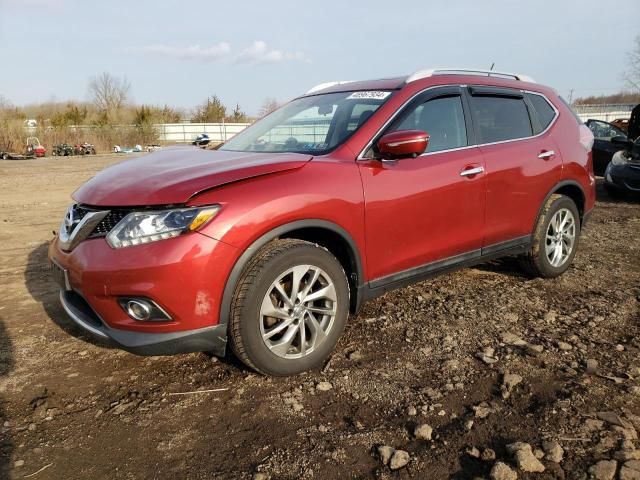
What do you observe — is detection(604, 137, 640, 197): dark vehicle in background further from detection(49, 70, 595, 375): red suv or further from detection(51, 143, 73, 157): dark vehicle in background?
detection(51, 143, 73, 157): dark vehicle in background

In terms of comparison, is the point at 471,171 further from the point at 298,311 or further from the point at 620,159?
the point at 620,159

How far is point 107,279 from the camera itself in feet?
7.79

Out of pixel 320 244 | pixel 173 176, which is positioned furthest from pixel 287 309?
pixel 173 176

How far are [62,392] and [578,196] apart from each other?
176 inches

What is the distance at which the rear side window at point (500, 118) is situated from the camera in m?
3.66

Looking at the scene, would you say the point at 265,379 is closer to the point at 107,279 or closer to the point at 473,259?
the point at 107,279

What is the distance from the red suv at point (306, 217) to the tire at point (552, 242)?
0.03 m

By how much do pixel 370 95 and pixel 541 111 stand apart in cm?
181

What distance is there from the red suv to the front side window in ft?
0.04

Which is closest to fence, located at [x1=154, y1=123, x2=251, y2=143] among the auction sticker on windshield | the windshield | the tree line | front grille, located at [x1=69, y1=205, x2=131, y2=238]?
the tree line

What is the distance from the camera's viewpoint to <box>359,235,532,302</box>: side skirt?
3.08m

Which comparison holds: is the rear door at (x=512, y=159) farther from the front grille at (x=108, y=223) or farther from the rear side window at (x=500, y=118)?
the front grille at (x=108, y=223)

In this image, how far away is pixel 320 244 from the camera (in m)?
2.94

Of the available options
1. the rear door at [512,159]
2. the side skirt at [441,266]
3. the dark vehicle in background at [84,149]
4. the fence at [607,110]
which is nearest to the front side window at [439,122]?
the rear door at [512,159]
